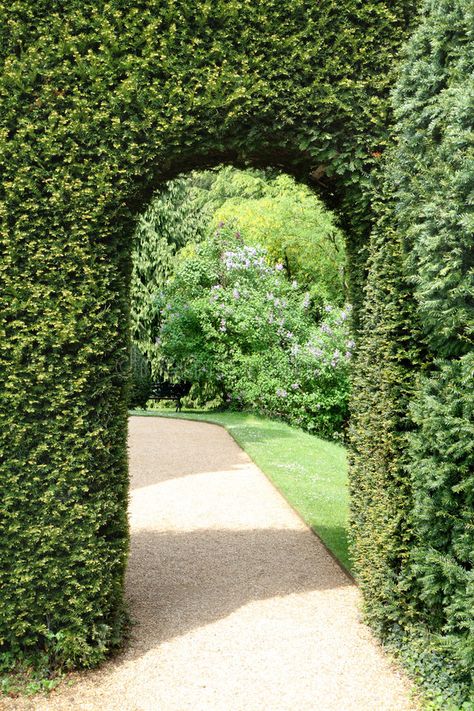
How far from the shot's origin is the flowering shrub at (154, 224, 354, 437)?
54.1ft

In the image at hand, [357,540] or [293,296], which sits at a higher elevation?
[293,296]

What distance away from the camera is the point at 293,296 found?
18.5m

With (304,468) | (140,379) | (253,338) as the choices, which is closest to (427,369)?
(304,468)

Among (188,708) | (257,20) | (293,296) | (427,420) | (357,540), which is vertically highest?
(257,20)

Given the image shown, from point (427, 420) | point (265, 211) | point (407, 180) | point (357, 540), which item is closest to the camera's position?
point (427, 420)

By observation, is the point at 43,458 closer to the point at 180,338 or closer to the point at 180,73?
the point at 180,73

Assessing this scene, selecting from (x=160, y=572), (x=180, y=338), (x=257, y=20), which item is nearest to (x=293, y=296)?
(x=180, y=338)

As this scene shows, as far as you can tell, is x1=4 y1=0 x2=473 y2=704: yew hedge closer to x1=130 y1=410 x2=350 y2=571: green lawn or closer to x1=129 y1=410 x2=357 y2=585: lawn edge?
x1=129 y1=410 x2=357 y2=585: lawn edge

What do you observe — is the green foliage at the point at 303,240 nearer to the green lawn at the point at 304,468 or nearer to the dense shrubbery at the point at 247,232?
the dense shrubbery at the point at 247,232

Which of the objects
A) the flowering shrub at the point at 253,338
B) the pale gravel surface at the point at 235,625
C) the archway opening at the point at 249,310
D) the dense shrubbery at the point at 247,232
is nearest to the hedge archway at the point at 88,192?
the pale gravel surface at the point at 235,625

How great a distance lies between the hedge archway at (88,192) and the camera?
4.82m

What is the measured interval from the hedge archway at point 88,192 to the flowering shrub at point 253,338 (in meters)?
10.5

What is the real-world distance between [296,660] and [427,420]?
6.48 feet

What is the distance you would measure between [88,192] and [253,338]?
41.0 feet
